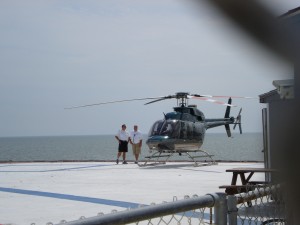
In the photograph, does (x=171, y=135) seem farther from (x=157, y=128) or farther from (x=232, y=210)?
(x=232, y=210)

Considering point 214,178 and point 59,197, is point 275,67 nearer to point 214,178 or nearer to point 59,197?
point 59,197

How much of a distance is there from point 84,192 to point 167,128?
969 centimetres

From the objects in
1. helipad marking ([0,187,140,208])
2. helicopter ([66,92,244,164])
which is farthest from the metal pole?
helicopter ([66,92,244,164])

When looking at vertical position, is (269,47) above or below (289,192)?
above

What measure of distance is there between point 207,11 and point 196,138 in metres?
20.7

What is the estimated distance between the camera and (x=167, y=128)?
20703mm

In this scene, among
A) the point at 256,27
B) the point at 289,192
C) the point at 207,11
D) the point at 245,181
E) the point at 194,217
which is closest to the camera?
the point at 207,11

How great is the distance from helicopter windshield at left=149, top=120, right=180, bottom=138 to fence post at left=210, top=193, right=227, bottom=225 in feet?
56.4

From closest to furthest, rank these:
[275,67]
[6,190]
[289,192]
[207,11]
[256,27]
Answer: [207,11] → [256,27] → [275,67] → [289,192] → [6,190]

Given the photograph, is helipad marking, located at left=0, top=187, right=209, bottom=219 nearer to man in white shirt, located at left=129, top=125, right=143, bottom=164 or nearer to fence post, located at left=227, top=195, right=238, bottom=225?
fence post, located at left=227, top=195, right=238, bottom=225

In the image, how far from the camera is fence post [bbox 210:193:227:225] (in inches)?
131

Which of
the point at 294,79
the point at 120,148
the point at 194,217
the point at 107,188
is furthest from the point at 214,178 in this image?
the point at 294,79

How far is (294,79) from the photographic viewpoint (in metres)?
1.50

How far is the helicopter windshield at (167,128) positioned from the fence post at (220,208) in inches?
677
